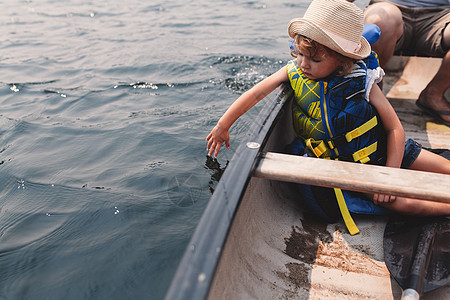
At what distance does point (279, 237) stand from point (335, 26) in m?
1.14

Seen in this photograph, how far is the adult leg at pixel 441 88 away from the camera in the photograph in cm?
323

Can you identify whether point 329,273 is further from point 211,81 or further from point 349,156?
point 211,81

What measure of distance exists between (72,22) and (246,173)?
8977 millimetres

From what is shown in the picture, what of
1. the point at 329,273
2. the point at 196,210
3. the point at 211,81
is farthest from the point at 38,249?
the point at 211,81

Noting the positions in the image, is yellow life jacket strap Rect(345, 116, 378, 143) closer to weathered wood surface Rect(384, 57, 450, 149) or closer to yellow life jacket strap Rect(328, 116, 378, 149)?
yellow life jacket strap Rect(328, 116, 378, 149)

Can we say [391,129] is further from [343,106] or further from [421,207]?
[421,207]

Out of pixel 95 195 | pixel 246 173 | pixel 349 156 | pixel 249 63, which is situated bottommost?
pixel 249 63

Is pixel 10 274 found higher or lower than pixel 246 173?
lower

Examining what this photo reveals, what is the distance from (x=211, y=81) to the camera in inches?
198

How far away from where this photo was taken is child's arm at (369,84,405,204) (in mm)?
1973

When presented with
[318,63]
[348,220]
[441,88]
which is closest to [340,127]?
[318,63]

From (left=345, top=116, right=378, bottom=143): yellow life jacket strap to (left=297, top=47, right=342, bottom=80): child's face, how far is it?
13.6 inches

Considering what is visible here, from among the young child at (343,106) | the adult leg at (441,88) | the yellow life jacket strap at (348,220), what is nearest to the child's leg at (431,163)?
the young child at (343,106)

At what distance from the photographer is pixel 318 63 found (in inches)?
75.5
